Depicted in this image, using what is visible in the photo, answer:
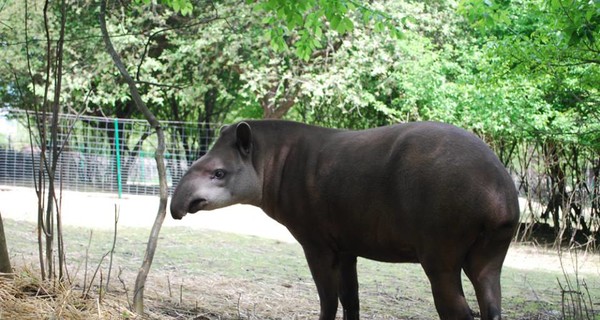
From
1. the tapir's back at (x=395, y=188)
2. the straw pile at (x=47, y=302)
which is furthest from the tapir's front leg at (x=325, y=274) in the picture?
the straw pile at (x=47, y=302)

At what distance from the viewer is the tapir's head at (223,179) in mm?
5840

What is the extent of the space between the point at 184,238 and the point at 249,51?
10.8 metres

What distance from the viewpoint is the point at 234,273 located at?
31.3ft

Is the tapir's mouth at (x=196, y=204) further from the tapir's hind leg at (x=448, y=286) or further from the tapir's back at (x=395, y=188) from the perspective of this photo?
the tapir's hind leg at (x=448, y=286)

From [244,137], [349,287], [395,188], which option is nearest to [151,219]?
[244,137]

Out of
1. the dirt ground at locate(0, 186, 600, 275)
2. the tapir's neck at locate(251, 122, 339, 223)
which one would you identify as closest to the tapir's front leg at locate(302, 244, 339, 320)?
the tapir's neck at locate(251, 122, 339, 223)

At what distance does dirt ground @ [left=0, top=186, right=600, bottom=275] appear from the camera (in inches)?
522

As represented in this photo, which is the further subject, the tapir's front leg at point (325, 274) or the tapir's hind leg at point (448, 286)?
the tapir's front leg at point (325, 274)

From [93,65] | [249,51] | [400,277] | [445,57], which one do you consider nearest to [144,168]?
[93,65]

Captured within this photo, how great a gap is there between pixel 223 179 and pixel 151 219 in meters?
12.1

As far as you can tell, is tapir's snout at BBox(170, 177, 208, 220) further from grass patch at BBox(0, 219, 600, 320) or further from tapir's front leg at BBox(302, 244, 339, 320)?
tapir's front leg at BBox(302, 244, 339, 320)

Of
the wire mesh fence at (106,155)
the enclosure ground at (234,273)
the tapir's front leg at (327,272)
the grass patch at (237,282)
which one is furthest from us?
the wire mesh fence at (106,155)

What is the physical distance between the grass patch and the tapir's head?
2.66 ft

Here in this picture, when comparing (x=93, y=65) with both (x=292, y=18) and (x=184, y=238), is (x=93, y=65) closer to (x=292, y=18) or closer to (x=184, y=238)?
(x=184, y=238)
